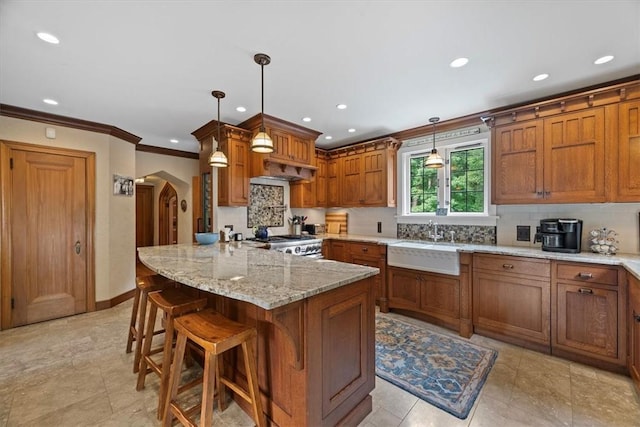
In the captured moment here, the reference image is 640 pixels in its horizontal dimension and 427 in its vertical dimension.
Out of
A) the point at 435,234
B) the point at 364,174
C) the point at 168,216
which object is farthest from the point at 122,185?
the point at 435,234

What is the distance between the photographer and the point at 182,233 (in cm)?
596

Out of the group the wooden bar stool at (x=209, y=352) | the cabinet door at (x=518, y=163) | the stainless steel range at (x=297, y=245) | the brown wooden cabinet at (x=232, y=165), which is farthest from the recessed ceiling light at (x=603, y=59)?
the brown wooden cabinet at (x=232, y=165)

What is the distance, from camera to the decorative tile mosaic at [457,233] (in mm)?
3467

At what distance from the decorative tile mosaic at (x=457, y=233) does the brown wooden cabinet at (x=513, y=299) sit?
26.4 inches

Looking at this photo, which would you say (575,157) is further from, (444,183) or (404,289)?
(404,289)

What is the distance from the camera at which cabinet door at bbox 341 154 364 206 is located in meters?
4.51

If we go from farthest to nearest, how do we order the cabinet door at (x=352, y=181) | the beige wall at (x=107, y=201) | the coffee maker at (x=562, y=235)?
the cabinet door at (x=352, y=181) → the beige wall at (x=107, y=201) → the coffee maker at (x=562, y=235)

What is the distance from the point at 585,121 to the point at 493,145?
0.76 m

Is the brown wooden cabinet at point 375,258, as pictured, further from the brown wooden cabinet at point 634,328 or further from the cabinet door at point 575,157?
the brown wooden cabinet at point 634,328

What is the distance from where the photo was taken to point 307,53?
2115 mm

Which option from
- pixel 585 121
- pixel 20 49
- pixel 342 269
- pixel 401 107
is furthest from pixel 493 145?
pixel 20 49

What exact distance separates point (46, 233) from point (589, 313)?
596 cm

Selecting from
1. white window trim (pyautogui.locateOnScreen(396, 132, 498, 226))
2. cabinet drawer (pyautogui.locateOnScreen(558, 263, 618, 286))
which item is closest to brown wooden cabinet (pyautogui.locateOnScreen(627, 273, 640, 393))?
cabinet drawer (pyautogui.locateOnScreen(558, 263, 618, 286))

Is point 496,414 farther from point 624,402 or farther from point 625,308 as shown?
point 625,308
